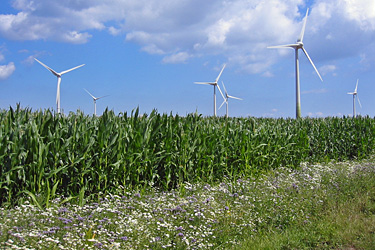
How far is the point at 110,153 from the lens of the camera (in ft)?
23.2

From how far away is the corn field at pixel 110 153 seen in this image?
6344mm

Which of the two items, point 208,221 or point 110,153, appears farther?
point 110,153

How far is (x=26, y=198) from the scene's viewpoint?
6.30m

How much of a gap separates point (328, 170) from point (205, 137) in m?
4.52

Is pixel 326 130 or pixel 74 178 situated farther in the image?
pixel 326 130

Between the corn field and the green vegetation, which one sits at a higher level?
the corn field

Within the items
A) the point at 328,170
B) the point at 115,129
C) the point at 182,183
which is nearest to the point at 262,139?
the point at 328,170

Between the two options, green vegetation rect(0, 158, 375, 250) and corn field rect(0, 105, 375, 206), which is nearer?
green vegetation rect(0, 158, 375, 250)

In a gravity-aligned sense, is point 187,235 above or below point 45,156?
below

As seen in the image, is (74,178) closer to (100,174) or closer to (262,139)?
(100,174)

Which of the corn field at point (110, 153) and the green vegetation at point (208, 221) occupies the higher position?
the corn field at point (110, 153)

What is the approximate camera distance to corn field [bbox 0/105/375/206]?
634 centimetres

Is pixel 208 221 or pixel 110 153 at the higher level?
pixel 110 153

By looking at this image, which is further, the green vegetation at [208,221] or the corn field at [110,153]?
the corn field at [110,153]
